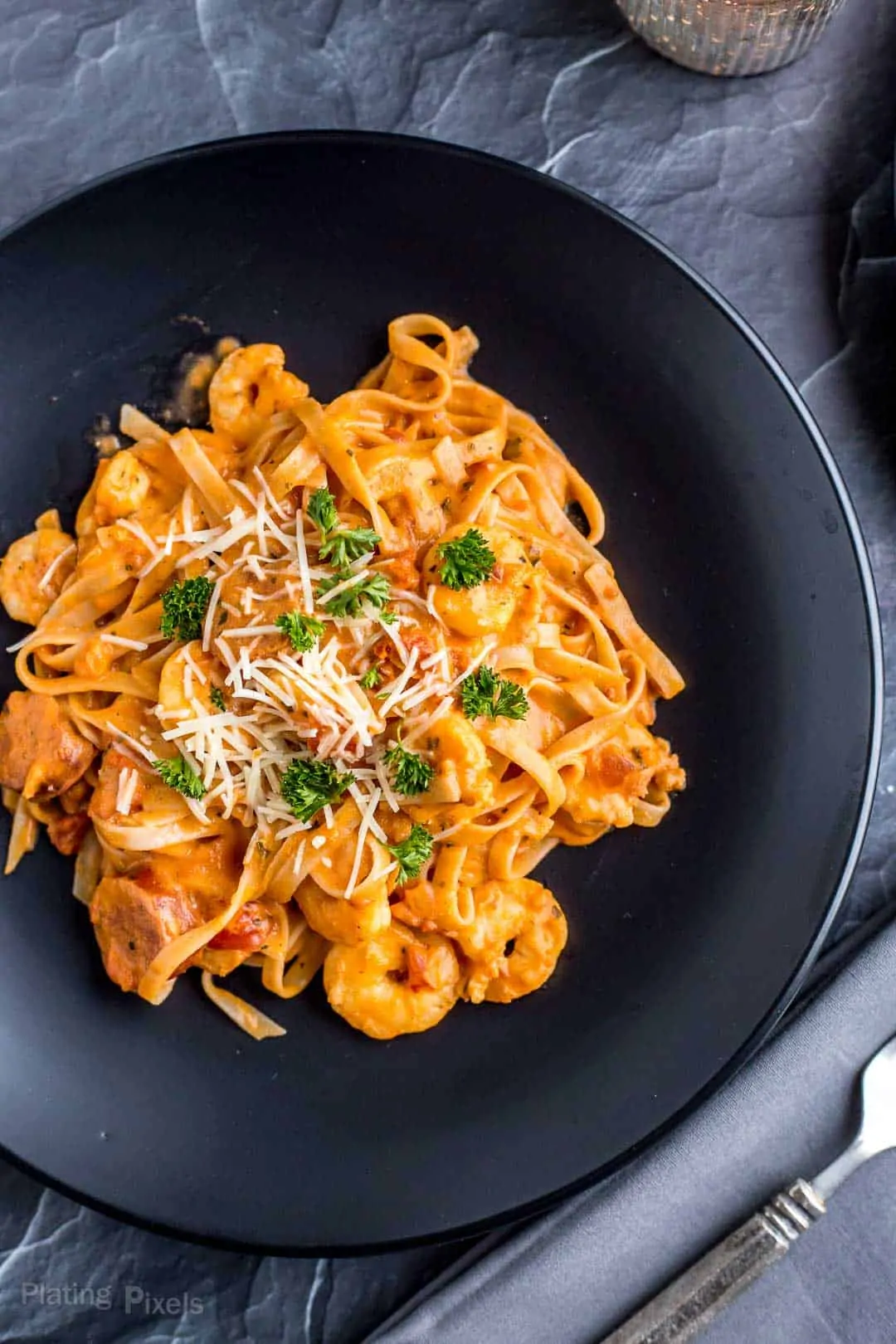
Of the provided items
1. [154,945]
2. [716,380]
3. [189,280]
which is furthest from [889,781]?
[189,280]

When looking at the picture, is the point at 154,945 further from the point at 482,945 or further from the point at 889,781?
the point at 889,781

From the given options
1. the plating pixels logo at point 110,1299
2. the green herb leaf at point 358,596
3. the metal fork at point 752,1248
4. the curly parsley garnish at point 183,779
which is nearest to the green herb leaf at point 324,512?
the green herb leaf at point 358,596

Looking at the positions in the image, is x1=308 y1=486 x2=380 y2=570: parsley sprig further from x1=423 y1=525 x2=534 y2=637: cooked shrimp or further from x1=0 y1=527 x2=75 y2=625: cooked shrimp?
x1=0 y1=527 x2=75 y2=625: cooked shrimp

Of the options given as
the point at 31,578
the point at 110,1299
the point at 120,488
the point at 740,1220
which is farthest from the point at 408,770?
the point at 110,1299

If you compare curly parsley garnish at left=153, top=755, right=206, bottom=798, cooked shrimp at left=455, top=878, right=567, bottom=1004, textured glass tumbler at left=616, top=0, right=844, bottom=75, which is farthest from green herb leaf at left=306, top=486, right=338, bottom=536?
textured glass tumbler at left=616, top=0, right=844, bottom=75

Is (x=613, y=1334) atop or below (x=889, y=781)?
below

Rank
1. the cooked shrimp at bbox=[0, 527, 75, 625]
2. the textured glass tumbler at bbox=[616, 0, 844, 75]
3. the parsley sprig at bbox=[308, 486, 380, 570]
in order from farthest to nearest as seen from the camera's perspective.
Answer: the textured glass tumbler at bbox=[616, 0, 844, 75], the cooked shrimp at bbox=[0, 527, 75, 625], the parsley sprig at bbox=[308, 486, 380, 570]
